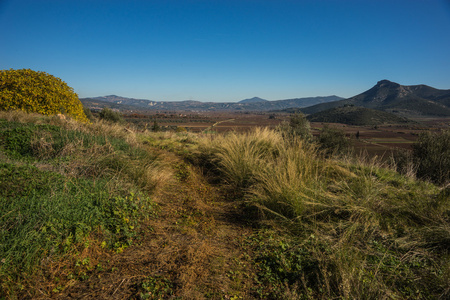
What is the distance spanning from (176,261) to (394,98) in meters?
163

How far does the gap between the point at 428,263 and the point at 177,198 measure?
3.50m

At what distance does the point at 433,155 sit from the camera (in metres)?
9.09

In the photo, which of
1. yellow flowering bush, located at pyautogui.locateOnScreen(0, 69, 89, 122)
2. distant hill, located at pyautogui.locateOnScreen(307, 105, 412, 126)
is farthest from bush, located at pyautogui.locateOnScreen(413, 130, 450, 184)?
distant hill, located at pyautogui.locateOnScreen(307, 105, 412, 126)

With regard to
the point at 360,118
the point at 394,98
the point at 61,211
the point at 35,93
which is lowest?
the point at 61,211

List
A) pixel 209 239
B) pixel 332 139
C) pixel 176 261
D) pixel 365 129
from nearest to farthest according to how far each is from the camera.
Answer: pixel 176 261 → pixel 209 239 → pixel 332 139 → pixel 365 129

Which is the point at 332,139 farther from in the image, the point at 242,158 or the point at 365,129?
the point at 365,129

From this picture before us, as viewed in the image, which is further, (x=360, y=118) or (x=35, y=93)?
(x=360, y=118)

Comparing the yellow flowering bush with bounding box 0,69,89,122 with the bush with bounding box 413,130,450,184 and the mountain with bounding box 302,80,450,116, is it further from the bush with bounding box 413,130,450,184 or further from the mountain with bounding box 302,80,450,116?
the mountain with bounding box 302,80,450,116

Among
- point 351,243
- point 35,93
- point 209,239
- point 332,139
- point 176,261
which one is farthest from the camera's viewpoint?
point 332,139

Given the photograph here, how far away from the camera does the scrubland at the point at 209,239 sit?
1.88 m

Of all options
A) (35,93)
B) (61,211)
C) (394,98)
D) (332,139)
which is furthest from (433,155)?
(394,98)

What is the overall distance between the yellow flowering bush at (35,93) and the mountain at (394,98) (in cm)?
11096

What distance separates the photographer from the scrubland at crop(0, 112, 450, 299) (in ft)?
6.16

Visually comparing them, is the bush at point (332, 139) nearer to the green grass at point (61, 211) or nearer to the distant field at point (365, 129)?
the distant field at point (365, 129)
